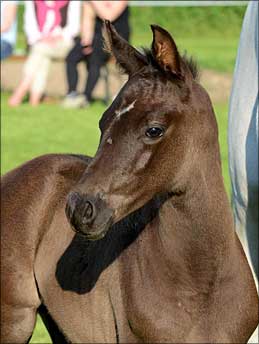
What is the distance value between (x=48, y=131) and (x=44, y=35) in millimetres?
3126

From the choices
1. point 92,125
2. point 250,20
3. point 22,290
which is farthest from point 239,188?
point 92,125

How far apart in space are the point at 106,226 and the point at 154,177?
11.4 inches

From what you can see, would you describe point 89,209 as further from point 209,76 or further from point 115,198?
point 209,76

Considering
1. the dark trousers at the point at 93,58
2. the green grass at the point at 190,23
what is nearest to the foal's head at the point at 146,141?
the dark trousers at the point at 93,58

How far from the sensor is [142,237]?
4633 millimetres

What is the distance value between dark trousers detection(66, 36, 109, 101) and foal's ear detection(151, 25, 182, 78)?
1260cm

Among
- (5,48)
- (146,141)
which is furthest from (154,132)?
(5,48)

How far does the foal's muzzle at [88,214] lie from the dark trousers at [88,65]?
12.8 metres

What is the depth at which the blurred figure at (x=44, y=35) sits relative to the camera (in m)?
17.5

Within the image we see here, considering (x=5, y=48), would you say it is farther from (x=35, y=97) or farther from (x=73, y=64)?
(x=35, y=97)

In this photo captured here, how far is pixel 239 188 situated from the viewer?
17.2 ft

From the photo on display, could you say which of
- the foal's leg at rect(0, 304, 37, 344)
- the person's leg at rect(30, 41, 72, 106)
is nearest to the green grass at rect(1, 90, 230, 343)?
the person's leg at rect(30, 41, 72, 106)

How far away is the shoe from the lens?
1752 cm

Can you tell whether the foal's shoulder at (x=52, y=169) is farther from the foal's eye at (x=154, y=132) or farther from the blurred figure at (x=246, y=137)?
the foal's eye at (x=154, y=132)
